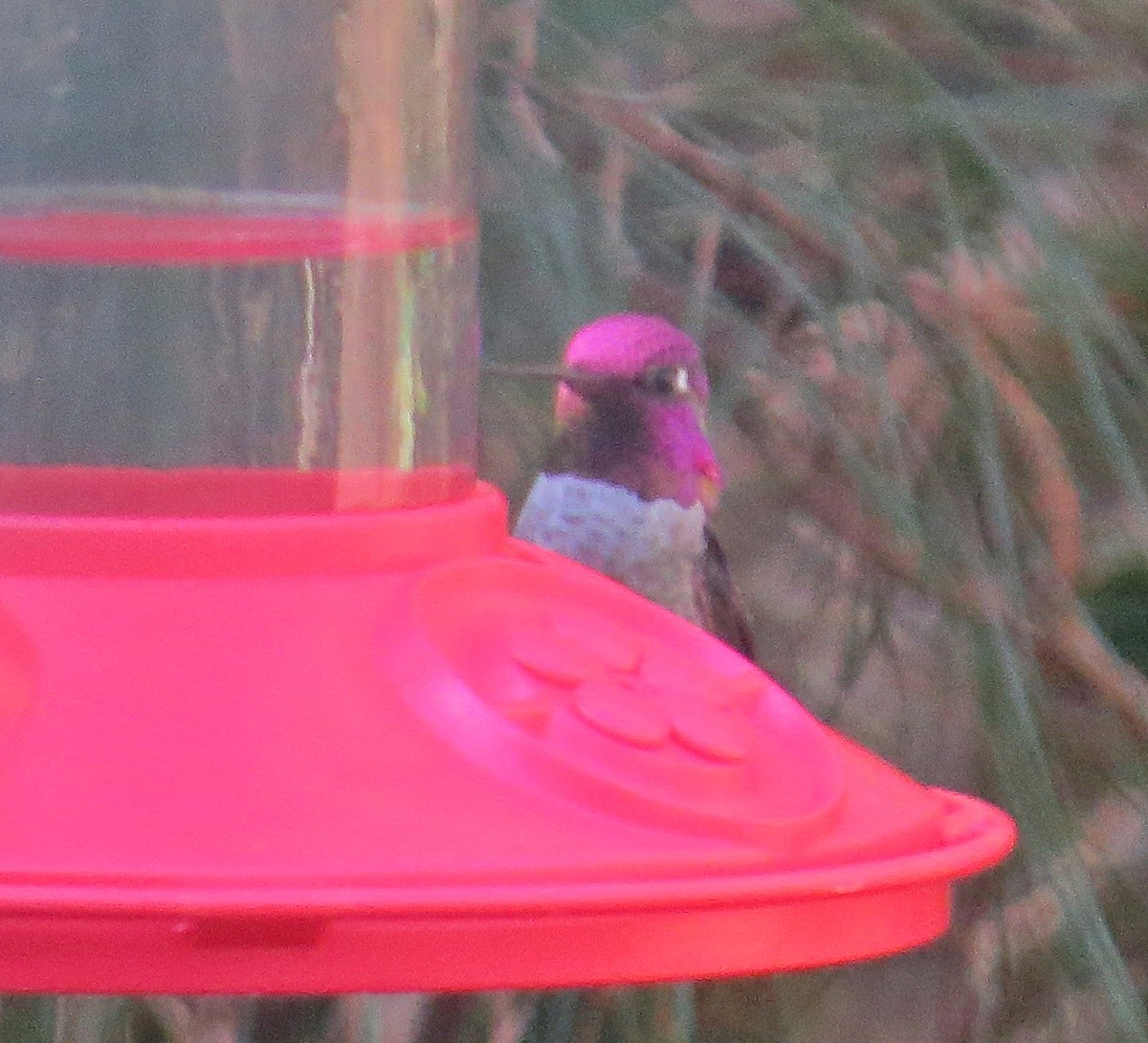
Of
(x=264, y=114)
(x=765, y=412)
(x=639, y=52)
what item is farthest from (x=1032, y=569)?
(x=264, y=114)

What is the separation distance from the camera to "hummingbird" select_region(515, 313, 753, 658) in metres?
2.21

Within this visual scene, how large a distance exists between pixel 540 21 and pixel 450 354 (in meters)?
0.56

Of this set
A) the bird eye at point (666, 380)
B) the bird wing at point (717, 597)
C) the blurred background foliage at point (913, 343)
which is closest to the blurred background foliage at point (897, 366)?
the blurred background foliage at point (913, 343)

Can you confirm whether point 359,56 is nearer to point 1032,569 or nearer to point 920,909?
point 920,909

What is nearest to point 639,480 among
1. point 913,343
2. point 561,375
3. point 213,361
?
point 561,375

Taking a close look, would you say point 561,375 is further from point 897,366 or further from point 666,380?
point 666,380

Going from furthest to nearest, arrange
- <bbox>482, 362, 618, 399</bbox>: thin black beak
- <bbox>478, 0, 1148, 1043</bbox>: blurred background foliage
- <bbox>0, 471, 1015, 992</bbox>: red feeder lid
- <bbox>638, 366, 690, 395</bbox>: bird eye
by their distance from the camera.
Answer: <bbox>638, 366, 690, 395</bbox>: bird eye, <bbox>482, 362, 618, 399</bbox>: thin black beak, <bbox>478, 0, 1148, 1043</bbox>: blurred background foliage, <bbox>0, 471, 1015, 992</bbox>: red feeder lid

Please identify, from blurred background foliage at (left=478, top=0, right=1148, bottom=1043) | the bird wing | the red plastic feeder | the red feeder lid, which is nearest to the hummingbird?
the bird wing

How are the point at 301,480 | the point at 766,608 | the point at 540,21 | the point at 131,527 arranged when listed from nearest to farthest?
the point at 131,527 → the point at 301,480 → the point at 540,21 → the point at 766,608

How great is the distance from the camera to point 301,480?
0.93 m

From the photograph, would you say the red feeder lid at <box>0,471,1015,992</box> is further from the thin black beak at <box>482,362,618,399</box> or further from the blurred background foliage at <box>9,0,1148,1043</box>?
the thin black beak at <box>482,362,618,399</box>

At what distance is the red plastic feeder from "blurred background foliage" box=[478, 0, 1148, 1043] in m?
0.41

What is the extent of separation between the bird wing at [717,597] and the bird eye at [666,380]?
0.53 feet

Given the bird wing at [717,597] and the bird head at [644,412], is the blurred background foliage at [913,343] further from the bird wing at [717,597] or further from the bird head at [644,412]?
the bird head at [644,412]
